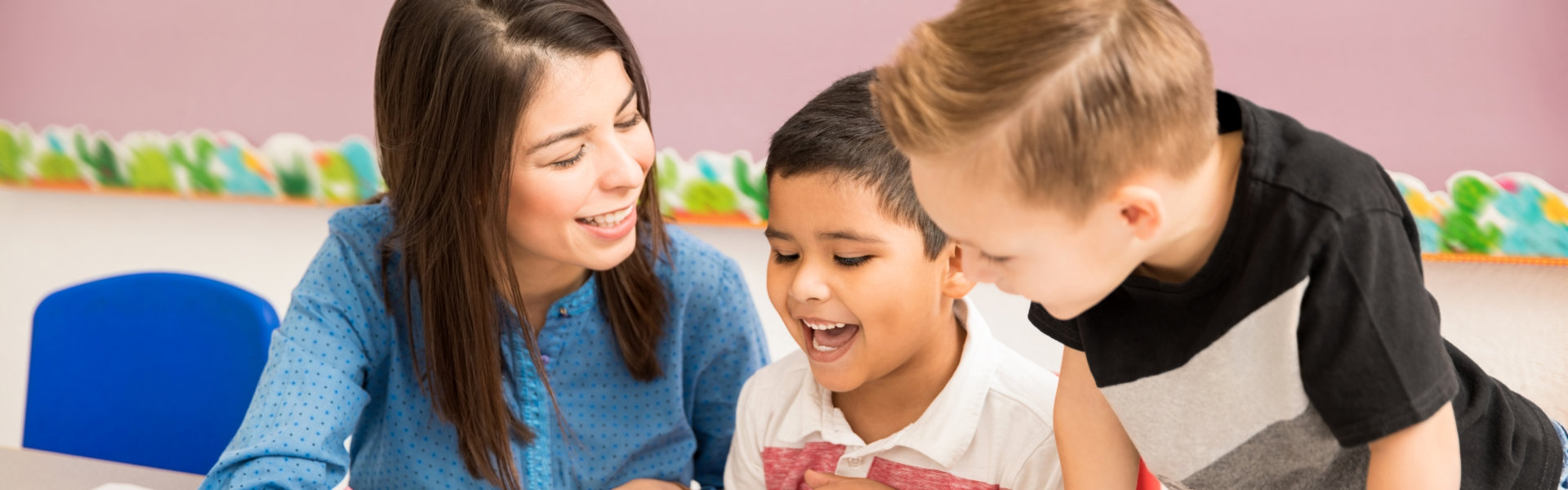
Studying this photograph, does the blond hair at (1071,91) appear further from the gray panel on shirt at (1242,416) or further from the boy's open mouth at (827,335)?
the boy's open mouth at (827,335)

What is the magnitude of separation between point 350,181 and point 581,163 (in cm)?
125

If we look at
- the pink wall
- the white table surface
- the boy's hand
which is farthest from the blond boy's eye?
the pink wall

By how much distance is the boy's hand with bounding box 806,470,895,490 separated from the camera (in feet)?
3.71

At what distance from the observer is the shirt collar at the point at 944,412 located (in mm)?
1125

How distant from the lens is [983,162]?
2.10 feet

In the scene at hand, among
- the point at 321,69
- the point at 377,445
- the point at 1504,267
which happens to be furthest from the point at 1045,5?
the point at 321,69

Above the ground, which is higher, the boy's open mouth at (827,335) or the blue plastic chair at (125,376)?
the boy's open mouth at (827,335)

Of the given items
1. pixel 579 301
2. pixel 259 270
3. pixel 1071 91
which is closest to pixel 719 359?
pixel 579 301

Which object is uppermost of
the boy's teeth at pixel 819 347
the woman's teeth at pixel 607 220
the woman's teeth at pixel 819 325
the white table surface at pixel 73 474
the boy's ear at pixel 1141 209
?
the boy's ear at pixel 1141 209

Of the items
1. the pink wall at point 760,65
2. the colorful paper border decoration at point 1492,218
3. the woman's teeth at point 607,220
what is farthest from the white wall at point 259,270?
the woman's teeth at point 607,220

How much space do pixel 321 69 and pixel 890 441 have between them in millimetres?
1537

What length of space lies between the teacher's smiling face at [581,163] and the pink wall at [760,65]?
0.74 m

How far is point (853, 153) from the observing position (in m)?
1.09

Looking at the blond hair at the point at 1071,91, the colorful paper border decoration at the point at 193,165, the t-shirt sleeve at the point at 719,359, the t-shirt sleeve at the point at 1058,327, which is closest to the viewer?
the blond hair at the point at 1071,91
